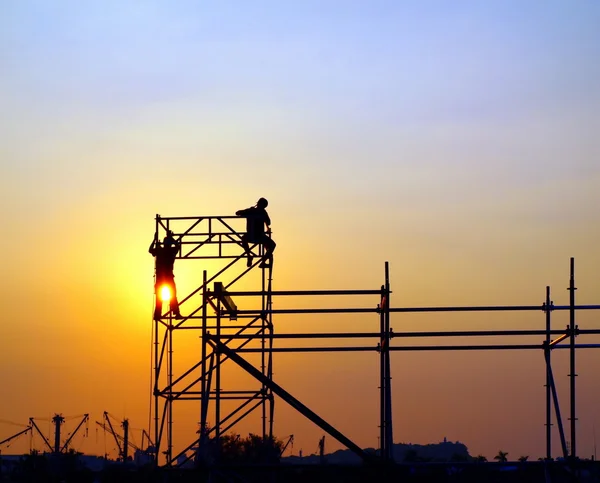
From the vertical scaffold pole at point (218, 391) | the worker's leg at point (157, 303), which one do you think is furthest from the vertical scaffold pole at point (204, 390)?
the worker's leg at point (157, 303)

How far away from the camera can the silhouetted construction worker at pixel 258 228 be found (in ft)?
98.5

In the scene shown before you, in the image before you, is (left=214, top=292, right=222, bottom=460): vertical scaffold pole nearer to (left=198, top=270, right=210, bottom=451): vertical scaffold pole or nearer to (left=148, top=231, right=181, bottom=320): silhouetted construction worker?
(left=198, top=270, right=210, bottom=451): vertical scaffold pole

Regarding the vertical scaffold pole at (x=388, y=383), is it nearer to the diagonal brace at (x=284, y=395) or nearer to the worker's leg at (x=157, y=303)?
the diagonal brace at (x=284, y=395)

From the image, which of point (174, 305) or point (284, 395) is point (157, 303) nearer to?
point (174, 305)

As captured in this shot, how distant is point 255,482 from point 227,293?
34.3 ft

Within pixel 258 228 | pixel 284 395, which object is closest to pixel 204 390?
pixel 284 395

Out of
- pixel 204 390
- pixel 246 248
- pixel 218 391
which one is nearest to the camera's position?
pixel 204 390

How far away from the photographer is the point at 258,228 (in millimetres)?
30125

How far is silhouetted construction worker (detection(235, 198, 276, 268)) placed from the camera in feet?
98.5

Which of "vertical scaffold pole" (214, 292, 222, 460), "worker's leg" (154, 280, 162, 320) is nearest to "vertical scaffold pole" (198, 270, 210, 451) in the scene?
"vertical scaffold pole" (214, 292, 222, 460)

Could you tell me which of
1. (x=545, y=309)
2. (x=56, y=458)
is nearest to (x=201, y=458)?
(x=545, y=309)

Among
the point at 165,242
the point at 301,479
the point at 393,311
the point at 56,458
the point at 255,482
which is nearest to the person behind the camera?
the point at 393,311

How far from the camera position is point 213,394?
29781 mm

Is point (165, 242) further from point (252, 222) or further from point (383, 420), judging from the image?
point (383, 420)
